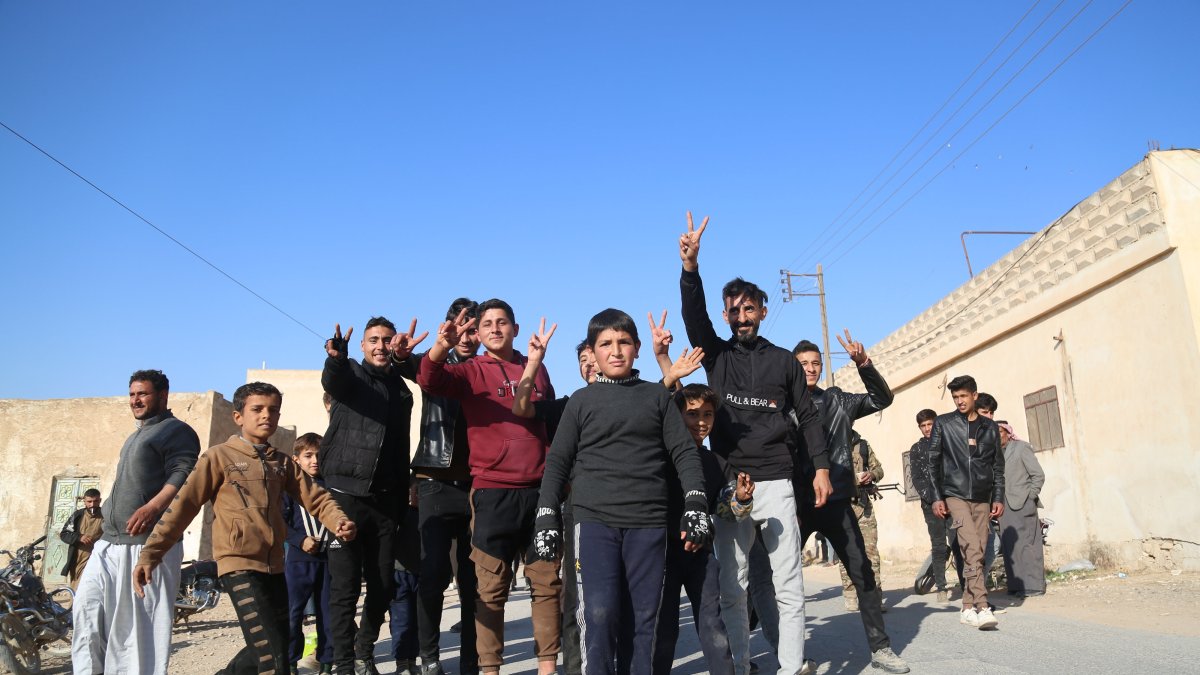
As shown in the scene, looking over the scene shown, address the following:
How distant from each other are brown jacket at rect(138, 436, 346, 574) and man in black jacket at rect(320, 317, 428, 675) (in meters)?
0.89

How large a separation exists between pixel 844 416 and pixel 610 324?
312 cm

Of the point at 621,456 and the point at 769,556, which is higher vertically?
the point at 621,456

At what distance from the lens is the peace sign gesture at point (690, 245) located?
5.47m

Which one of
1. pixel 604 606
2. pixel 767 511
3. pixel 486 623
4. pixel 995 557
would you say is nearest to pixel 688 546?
pixel 604 606

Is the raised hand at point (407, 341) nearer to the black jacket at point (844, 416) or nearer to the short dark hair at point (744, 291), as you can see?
the short dark hair at point (744, 291)

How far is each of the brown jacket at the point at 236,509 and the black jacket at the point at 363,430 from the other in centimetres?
91

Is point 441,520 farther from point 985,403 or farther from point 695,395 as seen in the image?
point 985,403

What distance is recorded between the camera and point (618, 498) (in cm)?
457

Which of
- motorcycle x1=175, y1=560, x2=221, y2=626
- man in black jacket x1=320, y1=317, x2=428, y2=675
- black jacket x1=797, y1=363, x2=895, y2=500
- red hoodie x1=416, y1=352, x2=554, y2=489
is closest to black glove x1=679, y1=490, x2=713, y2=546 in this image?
red hoodie x1=416, y1=352, x2=554, y2=489

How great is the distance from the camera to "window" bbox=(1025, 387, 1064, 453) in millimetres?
14578

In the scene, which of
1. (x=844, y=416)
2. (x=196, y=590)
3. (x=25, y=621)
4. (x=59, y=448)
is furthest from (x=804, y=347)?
(x=59, y=448)

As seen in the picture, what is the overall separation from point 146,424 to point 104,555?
82cm

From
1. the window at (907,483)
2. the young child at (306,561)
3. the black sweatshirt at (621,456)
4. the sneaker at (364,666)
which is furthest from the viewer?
the window at (907,483)

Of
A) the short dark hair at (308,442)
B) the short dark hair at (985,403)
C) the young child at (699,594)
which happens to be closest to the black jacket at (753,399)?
the young child at (699,594)
